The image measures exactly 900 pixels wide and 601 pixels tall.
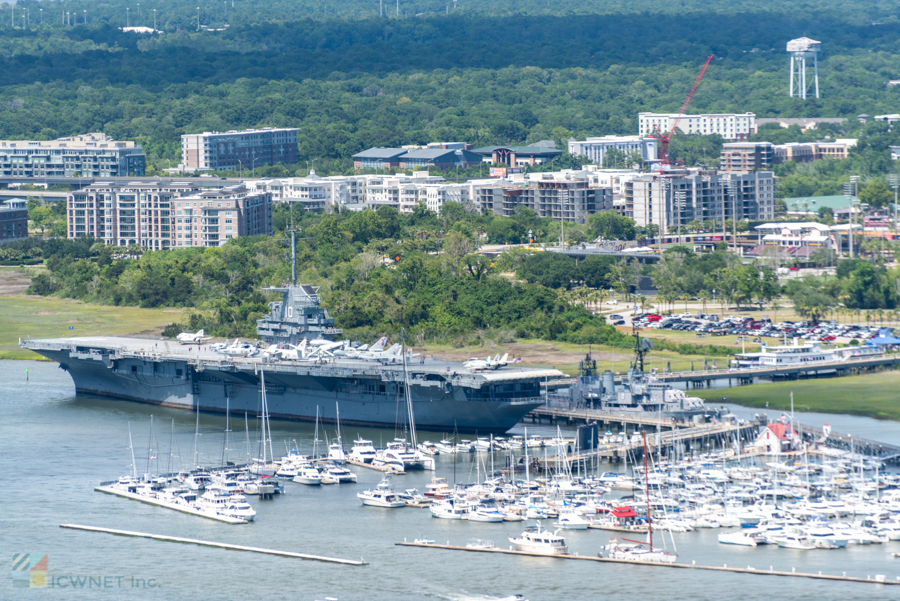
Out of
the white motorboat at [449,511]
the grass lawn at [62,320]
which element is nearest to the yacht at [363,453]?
the white motorboat at [449,511]

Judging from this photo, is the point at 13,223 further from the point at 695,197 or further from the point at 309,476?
the point at 309,476

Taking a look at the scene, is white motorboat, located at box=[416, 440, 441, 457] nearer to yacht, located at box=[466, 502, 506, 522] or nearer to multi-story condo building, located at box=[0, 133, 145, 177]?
yacht, located at box=[466, 502, 506, 522]

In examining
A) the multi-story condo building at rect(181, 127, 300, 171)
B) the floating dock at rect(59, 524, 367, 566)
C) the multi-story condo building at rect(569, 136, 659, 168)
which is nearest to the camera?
the floating dock at rect(59, 524, 367, 566)

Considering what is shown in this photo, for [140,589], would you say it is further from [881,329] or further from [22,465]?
[881,329]

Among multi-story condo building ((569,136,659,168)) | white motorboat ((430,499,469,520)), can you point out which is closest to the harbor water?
white motorboat ((430,499,469,520))

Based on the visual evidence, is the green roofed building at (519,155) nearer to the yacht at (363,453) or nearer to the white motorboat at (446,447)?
the white motorboat at (446,447)

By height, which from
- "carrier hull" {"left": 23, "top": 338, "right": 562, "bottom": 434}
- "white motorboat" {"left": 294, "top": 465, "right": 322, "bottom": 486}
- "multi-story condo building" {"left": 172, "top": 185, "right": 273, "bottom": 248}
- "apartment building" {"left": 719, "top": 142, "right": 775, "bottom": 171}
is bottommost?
"white motorboat" {"left": 294, "top": 465, "right": 322, "bottom": 486}

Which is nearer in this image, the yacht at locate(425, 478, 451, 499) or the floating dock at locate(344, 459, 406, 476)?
the yacht at locate(425, 478, 451, 499)
